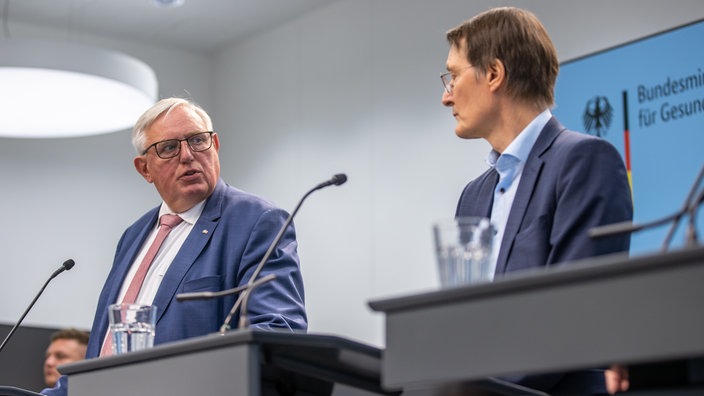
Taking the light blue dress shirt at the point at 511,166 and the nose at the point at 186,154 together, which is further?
the nose at the point at 186,154

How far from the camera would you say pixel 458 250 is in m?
1.66

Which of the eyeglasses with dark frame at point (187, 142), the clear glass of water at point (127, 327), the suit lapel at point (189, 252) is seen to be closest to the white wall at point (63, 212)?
the eyeglasses with dark frame at point (187, 142)

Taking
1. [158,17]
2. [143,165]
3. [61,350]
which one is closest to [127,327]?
[143,165]

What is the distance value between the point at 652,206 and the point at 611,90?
581 mm

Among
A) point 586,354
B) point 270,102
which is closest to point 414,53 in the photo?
point 270,102

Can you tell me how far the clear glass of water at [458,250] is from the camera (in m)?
1.65

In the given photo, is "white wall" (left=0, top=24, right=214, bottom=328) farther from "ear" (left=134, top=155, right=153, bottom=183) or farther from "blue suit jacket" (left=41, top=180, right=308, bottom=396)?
"blue suit jacket" (left=41, top=180, right=308, bottom=396)

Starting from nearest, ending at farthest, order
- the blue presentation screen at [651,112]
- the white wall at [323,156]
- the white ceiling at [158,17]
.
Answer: the blue presentation screen at [651,112]
the white wall at [323,156]
the white ceiling at [158,17]

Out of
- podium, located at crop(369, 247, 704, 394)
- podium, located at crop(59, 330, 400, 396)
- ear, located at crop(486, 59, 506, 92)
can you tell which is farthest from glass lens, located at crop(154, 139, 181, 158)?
podium, located at crop(369, 247, 704, 394)

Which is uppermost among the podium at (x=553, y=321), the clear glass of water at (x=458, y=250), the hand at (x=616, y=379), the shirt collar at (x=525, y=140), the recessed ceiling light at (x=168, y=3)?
the recessed ceiling light at (x=168, y=3)

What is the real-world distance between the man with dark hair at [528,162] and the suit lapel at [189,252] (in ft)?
2.57

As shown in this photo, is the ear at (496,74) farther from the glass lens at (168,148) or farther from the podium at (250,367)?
the glass lens at (168,148)

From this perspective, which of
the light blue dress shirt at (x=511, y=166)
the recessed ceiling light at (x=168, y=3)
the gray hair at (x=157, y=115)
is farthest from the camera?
the recessed ceiling light at (x=168, y=3)

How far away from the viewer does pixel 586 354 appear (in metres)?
1.39
